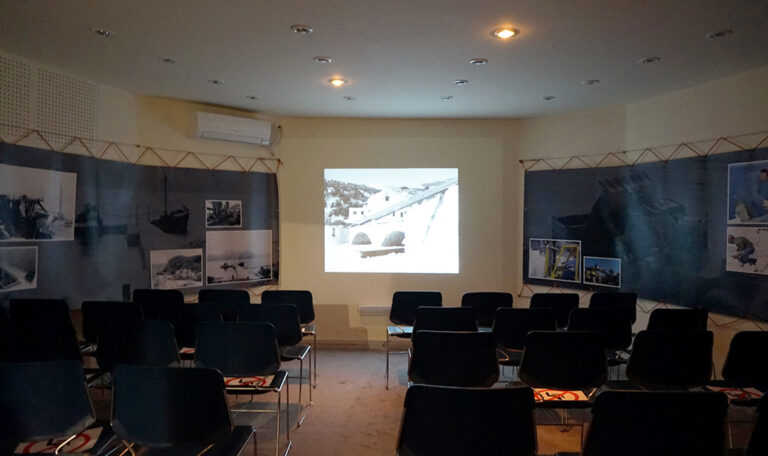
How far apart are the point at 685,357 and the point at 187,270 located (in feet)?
18.0

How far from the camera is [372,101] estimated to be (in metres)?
6.09

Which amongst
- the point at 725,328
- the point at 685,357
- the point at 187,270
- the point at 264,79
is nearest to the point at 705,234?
the point at 725,328

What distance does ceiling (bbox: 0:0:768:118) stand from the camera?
3.48 meters

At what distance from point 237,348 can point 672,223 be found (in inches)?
194

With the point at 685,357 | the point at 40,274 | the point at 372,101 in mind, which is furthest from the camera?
the point at 372,101

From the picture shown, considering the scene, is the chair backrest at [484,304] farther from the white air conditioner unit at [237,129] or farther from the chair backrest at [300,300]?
the white air conditioner unit at [237,129]

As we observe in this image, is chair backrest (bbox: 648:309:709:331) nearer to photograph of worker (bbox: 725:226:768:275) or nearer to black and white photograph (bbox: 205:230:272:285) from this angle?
photograph of worker (bbox: 725:226:768:275)

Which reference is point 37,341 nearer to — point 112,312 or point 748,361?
point 112,312

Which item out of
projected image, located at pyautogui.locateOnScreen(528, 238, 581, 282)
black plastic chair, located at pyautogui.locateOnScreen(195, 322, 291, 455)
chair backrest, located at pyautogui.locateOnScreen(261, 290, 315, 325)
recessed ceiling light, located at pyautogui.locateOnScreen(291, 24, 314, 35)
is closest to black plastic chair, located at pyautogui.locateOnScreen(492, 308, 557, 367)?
black plastic chair, located at pyautogui.locateOnScreen(195, 322, 291, 455)

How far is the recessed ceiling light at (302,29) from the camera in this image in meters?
3.77

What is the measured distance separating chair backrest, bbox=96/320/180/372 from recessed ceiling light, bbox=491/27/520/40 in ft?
10.7

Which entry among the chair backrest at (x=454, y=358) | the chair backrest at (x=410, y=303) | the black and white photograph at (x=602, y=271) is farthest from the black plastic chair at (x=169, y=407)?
the black and white photograph at (x=602, y=271)

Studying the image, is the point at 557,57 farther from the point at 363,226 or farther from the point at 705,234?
the point at 363,226

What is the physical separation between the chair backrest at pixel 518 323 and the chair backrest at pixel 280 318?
1.78m
